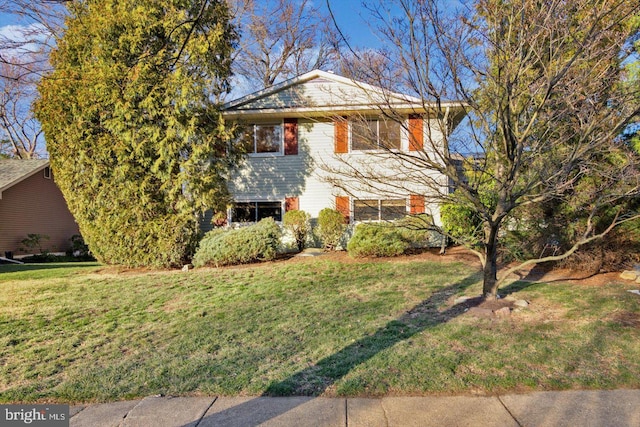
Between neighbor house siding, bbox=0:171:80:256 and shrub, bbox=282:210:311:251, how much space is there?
41.7ft

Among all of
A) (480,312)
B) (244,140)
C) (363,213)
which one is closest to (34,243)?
(244,140)

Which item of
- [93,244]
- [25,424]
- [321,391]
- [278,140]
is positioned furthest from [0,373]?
[278,140]

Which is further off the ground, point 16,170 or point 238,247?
point 16,170

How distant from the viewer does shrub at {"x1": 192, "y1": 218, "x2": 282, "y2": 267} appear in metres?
9.62

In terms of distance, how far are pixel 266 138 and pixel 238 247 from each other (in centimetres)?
466

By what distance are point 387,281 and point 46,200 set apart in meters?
17.9

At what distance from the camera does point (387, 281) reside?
7.52 meters

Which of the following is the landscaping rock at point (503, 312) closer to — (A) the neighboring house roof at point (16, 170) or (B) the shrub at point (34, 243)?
(B) the shrub at point (34, 243)

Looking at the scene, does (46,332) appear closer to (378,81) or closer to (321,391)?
(321,391)

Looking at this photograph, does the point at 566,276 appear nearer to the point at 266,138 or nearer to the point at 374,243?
the point at 374,243

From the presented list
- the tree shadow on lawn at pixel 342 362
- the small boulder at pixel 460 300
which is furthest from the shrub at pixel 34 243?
the small boulder at pixel 460 300

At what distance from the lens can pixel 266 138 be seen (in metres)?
12.7

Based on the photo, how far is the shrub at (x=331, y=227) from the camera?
1116 cm

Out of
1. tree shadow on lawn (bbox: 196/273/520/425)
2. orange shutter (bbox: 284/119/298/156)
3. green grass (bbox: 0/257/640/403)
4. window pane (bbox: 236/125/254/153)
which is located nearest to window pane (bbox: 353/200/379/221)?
orange shutter (bbox: 284/119/298/156)
